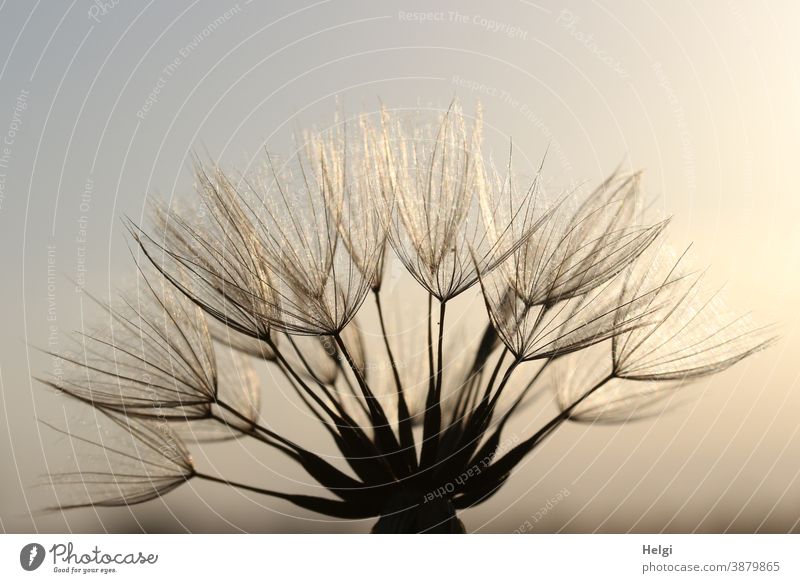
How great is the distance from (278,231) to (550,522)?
1994 mm

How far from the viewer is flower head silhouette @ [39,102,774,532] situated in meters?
3.46

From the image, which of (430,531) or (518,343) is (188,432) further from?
(518,343)

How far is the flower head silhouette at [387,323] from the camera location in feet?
11.3

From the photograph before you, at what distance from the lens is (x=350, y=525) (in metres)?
3.78
